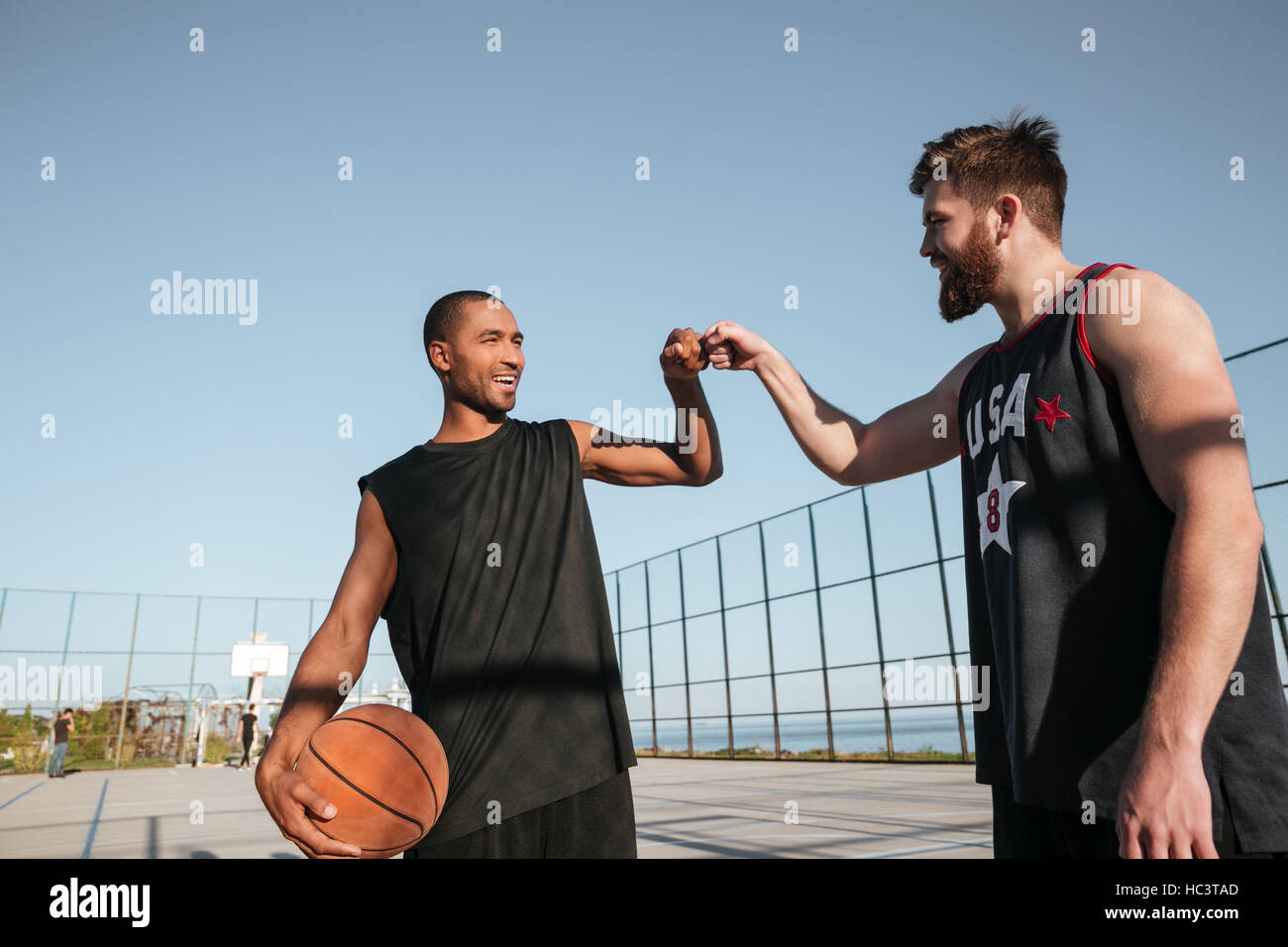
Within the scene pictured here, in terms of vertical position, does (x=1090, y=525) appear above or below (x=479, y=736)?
above

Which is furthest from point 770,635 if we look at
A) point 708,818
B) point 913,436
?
point 913,436

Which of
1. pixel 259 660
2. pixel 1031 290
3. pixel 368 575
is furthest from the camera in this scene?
pixel 259 660

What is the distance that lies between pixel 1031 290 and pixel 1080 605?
75 cm

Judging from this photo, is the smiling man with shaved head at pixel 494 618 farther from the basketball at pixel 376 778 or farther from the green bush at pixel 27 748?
the green bush at pixel 27 748

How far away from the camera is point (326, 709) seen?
216cm

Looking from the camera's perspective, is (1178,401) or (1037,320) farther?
(1037,320)

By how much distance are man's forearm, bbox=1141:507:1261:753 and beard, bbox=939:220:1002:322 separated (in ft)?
2.61

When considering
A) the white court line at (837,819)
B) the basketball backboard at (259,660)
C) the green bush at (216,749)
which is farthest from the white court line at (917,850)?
the green bush at (216,749)

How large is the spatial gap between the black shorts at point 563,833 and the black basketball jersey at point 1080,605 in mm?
866

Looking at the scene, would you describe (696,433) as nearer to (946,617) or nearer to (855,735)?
(946,617)

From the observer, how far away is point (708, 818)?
300 inches

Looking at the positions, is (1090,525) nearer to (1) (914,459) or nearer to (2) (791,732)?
(1) (914,459)
